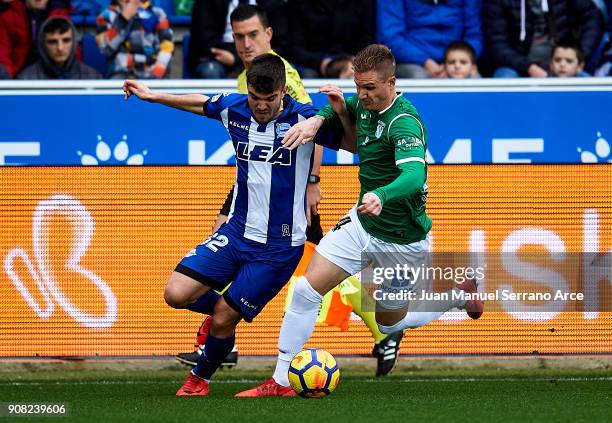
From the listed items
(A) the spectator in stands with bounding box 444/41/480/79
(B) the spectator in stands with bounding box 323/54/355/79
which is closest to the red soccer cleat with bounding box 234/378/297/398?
(B) the spectator in stands with bounding box 323/54/355/79

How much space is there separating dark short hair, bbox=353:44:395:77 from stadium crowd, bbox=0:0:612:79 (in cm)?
384

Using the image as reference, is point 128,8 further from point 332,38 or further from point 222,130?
point 222,130

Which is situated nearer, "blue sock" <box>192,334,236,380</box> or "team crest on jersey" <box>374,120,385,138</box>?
"team crest on jersey" <box>374,120,385,138</box>

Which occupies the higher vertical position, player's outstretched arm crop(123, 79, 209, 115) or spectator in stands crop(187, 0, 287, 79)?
player's outstretched arm crop(123, 79, 209, 115)

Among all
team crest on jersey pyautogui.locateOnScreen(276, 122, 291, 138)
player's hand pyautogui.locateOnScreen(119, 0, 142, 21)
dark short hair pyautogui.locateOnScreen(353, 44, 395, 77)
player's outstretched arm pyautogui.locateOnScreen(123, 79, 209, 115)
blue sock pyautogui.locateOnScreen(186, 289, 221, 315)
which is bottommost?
blue sock pyautogui.locateOnScreen(186, 289, 221, 315)

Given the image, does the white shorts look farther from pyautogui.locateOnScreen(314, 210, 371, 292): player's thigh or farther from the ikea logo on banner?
the ikea logo on banner

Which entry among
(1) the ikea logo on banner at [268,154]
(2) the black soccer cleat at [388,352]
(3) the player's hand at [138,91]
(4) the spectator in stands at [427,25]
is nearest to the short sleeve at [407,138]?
(1) the ikea logo on banner at [268,154]

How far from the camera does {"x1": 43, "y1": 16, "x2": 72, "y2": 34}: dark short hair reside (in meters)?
11.2

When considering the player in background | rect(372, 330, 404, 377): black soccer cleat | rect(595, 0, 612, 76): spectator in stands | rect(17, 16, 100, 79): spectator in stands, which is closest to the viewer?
the player in background

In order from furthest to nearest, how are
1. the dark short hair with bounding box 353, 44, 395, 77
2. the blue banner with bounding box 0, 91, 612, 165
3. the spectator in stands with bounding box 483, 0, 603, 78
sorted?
the spectator in stands with bounding box 483, 0, 603, 78 → the blue banner with bounding box 0, 91, 612, 165 → the dark short hair with bounding box 353, 44, 395, 77

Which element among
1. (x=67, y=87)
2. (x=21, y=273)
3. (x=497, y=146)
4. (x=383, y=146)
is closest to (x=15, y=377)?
(x=21, y=273)

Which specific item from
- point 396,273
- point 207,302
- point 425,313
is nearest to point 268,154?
point 207,302

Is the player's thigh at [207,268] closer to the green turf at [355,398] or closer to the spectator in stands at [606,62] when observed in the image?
the green turf at [355,398]

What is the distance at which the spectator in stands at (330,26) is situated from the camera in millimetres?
11844
